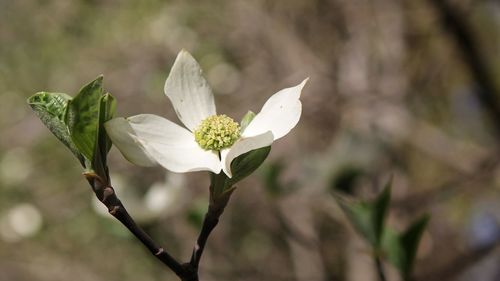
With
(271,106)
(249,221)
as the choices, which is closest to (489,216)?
(249,221)

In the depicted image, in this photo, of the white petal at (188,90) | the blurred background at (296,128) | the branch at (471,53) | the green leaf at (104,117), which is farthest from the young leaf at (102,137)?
the branch at (471,53)

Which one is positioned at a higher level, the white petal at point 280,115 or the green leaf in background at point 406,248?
the white petal at point 280,115

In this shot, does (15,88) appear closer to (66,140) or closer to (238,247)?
(238,247)

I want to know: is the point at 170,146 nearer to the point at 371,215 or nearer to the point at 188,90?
the point at 188,90

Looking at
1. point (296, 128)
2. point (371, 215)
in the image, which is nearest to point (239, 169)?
point (371, 215)

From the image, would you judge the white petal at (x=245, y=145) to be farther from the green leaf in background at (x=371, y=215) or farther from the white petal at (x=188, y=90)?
the green leaf in background at (x=371, y=215)

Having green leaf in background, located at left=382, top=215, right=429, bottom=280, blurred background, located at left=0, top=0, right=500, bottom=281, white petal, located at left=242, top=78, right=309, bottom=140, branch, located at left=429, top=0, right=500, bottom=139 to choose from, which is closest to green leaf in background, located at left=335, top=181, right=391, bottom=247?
green leaf in background, located at left=382, top=215, right=429, bottom=280

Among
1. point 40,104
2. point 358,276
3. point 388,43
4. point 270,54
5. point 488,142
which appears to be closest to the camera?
point 40,104
